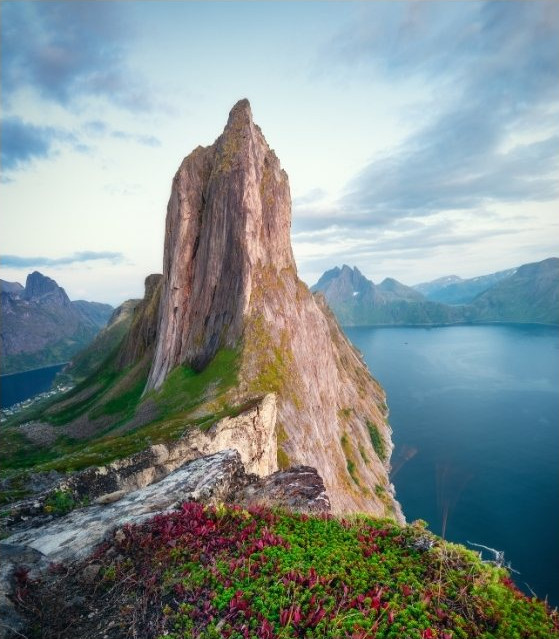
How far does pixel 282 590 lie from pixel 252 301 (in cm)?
5608

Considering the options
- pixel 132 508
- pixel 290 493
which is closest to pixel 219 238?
pixel 290 493

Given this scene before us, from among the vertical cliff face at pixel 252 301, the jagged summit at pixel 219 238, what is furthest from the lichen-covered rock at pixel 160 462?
the jagged summit at pixel 219 238

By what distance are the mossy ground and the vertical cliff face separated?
40.1 m

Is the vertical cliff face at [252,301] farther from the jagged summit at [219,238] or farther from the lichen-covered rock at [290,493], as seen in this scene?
the lichen-covered rock at [290,493]

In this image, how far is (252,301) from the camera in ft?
211

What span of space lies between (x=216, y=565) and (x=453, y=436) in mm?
137534

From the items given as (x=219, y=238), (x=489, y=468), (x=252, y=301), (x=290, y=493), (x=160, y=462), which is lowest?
(x=489, y=468)

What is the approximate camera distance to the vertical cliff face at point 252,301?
59531 millimetres

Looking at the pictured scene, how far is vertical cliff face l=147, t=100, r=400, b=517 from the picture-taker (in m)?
59.5

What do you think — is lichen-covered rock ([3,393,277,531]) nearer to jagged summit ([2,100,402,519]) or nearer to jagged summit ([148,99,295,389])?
jagged summit ([2,100,402,519])

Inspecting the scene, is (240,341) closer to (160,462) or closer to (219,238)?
(219,238)

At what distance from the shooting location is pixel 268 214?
7519cm

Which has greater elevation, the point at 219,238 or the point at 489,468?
the point at 219,238

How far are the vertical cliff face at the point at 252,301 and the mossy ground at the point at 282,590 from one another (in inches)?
1580
